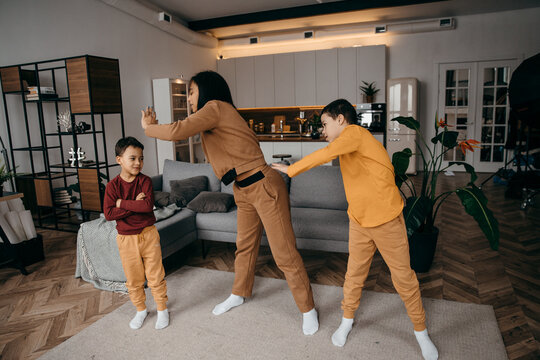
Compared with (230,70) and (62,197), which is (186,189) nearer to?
(62,197)

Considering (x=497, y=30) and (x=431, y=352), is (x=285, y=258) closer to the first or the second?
(x=431, y=352)

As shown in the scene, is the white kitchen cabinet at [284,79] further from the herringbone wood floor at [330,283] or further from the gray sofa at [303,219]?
the herringbone wood floor at [330,283]

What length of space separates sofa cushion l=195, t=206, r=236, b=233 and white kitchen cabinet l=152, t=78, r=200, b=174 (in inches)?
125

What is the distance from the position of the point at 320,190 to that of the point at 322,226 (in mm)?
548

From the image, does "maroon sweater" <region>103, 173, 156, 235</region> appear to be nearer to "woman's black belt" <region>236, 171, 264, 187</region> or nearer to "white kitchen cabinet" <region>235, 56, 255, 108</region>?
"woman's black belt" <region>236, 171, 264, 187</region>

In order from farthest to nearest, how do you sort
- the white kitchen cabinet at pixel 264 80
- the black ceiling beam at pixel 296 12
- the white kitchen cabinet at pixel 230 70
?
the white kitchen cabinet at pixel 230 70 → the white kitchen cabinet at pixel 264 80 → the black ceiling beam at pixel 296 12

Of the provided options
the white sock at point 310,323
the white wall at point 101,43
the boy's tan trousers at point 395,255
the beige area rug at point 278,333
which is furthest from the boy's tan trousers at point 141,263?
the white wall at point 101,43

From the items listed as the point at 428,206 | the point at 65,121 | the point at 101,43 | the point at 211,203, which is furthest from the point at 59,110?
the point at 428,206

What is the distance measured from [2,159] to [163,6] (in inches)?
145

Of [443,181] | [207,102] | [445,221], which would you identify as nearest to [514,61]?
[443,181]

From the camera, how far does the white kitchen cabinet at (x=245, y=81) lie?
8.10 meters

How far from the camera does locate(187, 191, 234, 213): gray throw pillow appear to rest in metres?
3.21

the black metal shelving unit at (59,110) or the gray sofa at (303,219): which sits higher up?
the black metal shelving unit at (59,110)

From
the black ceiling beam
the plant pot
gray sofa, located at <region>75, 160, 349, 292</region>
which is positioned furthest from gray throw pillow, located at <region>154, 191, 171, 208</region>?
the black ceiling beam
